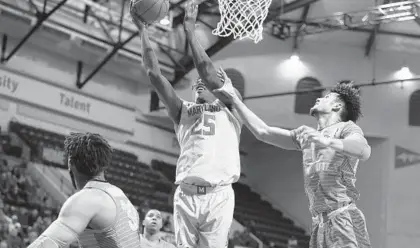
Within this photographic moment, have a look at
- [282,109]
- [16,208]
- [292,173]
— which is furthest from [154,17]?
[292,173]

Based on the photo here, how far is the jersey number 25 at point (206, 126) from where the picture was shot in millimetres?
5516

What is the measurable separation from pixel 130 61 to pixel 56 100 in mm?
2291

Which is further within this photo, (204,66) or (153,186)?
(153,186)

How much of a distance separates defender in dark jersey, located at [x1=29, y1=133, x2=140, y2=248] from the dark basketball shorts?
1.37 m

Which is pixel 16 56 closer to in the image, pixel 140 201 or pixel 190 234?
pixel 140 201

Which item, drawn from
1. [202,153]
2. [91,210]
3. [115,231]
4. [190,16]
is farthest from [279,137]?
[91,210]

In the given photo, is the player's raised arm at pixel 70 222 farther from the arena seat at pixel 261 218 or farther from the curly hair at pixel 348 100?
the arena seat at pixel 261 218

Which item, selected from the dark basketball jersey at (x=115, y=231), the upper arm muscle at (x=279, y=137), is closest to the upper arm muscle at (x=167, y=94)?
the upper arm muscle at (x=279, y=137)

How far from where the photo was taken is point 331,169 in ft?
15.1

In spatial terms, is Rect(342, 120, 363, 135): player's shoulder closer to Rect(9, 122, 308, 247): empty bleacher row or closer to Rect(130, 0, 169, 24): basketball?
Rect(130, 0, 169, 24): basketball

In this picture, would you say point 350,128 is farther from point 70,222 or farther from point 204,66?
point 70,222

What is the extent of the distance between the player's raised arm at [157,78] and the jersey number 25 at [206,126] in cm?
23

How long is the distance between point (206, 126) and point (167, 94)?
0.40 meters

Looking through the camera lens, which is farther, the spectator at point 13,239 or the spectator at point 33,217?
the spectator at point 33,217
